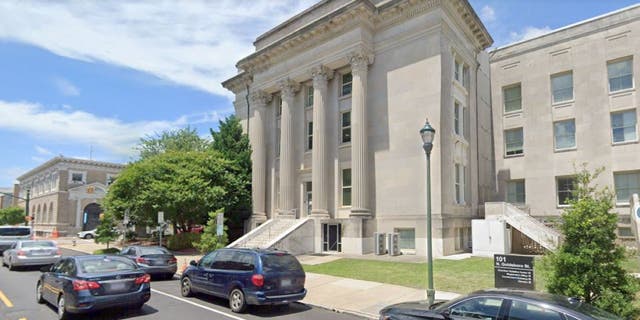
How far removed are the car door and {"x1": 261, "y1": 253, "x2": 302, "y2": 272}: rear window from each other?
220 inches

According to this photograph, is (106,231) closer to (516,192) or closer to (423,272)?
(423,272)

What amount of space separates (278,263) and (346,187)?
16.6 meters

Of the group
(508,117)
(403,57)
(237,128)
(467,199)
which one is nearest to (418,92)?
(403,57)

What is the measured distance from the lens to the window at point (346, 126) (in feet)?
93.5

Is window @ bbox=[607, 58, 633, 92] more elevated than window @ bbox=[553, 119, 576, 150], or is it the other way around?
window @ bbox=[607, 58, 633, 92]

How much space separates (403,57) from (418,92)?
2.57m

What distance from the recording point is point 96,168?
74.9 meters

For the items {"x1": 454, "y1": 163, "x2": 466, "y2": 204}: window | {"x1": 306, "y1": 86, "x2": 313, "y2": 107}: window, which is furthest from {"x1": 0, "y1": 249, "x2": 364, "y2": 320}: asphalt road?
{"x1": 306, "y1": 86, "x2": 313, "y2": 107}: window

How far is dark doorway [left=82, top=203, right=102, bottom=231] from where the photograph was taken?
233 feet

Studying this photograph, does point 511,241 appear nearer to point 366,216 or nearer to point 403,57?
point 366,216

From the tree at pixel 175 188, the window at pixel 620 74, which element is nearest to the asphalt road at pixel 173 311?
the tree at pixel 175 188

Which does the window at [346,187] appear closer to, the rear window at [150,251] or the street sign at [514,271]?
the rear window at [150,251]

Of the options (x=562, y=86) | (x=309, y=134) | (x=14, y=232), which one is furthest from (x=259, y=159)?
(x=562, y=86)

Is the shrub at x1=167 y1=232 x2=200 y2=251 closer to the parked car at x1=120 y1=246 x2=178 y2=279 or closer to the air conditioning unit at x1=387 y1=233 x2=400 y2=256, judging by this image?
the parked car at x1=120 y1=246 x2=178 y2=279
